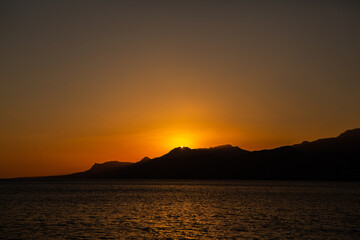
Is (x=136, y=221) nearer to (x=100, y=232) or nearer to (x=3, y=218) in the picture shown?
(x=100, y=232)

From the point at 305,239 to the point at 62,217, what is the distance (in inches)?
1641

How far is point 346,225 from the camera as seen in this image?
196 ft

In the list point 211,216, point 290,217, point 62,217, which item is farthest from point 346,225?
point 62,217

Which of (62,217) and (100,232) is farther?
(62,217)

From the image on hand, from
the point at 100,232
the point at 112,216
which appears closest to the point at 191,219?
the point at 112,216

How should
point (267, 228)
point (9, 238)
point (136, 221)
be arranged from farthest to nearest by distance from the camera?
point (136, 221)
point (267, 228)
point (9, 238)

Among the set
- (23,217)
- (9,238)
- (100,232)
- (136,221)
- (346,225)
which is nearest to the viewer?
(9,238)

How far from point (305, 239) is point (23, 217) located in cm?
4699

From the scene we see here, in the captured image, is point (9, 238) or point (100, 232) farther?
point (100, 232)

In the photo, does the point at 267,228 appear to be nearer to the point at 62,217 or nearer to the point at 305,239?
the point at 305,239

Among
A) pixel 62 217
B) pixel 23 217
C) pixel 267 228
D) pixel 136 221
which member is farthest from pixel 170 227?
pixel 23 217

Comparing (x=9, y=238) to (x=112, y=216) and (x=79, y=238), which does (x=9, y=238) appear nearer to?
(x=79, y=238)

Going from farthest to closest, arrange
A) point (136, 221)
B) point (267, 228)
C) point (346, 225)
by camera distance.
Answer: point (136, 221)
point (346, 225)
point (267, 228)

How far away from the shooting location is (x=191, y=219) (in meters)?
67.0
